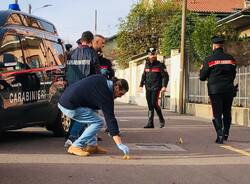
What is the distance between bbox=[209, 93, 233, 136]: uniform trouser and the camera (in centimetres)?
1063

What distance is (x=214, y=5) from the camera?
206 feet

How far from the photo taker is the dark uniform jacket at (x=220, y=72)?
1071 cm

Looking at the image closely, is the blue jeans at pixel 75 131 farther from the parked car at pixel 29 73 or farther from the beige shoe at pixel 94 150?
the parked car at pixel 29 73

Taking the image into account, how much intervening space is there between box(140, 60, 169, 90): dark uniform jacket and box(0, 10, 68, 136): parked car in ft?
9.66

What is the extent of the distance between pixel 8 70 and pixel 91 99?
1568mm

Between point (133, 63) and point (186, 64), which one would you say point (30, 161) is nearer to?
point (186, 64)

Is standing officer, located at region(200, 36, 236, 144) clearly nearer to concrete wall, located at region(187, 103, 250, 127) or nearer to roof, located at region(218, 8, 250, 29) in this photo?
concrete wall, located at region(187, 103, 250, 127)

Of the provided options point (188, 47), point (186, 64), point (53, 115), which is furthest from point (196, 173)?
point (188, 47)

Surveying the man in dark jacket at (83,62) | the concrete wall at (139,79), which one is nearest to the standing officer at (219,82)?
the man in dark jacket at (83,62)

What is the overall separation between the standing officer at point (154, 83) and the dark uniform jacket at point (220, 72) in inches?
118

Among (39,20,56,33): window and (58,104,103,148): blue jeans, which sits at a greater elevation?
(39,20,56,33): window

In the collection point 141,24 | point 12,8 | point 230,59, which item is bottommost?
point 230,59

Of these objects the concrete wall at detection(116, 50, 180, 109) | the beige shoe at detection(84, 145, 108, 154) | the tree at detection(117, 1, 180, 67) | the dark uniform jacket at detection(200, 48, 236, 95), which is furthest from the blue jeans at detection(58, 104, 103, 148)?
the tree at detection(117, 1, 180, 67)

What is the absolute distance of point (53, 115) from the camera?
10719 mm
